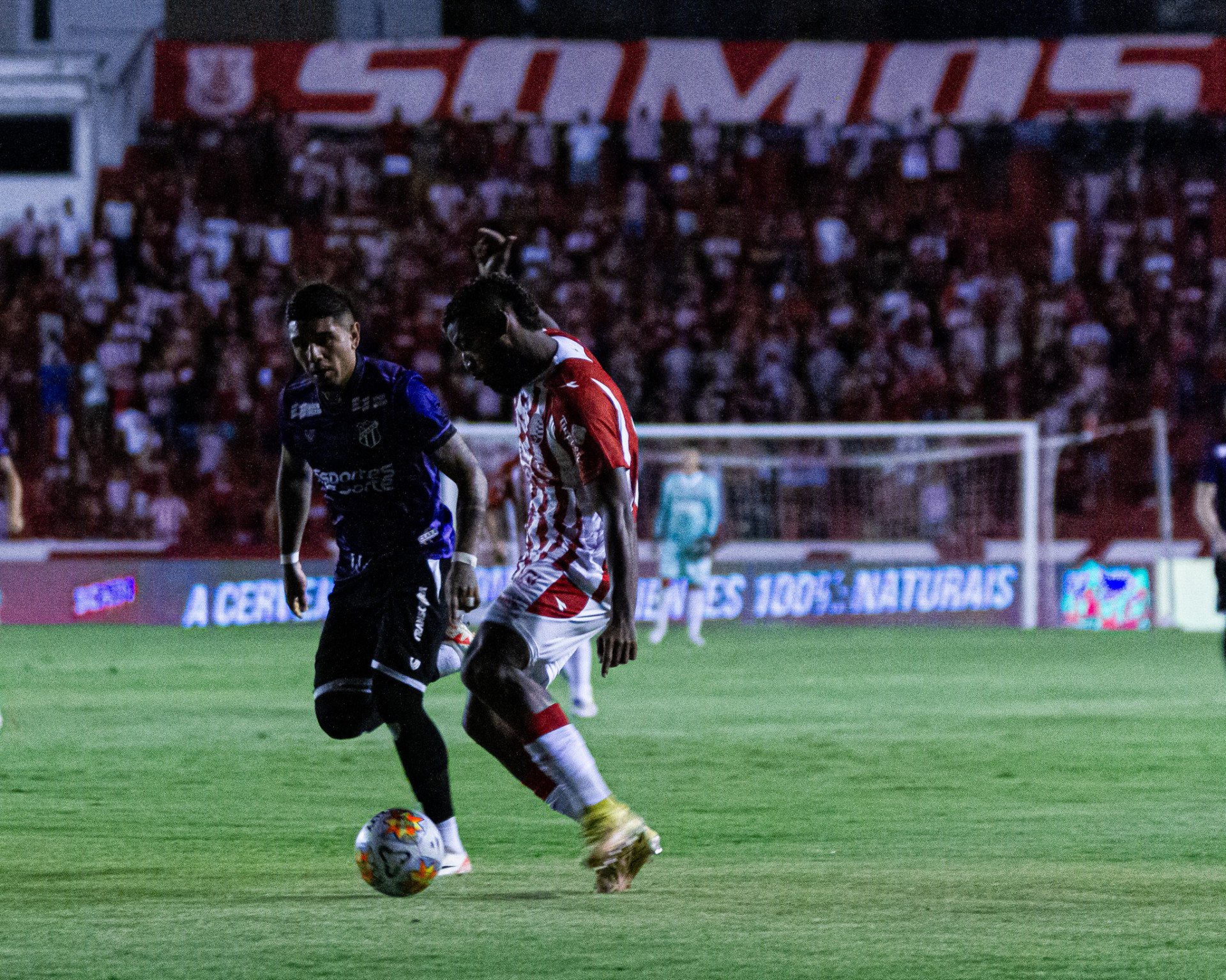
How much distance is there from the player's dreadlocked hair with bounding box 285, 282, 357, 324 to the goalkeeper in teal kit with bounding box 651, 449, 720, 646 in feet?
44.4

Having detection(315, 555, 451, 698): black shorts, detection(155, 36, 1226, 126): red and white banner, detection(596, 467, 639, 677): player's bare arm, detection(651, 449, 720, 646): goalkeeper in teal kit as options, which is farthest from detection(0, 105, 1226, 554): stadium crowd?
detection(596, 467, 639, 677): player's bare arm

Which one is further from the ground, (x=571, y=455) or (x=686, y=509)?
(x=571, y=455)

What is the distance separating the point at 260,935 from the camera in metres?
5.61

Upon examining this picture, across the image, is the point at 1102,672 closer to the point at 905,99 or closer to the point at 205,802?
the point at 205,802

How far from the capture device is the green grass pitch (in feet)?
17.8

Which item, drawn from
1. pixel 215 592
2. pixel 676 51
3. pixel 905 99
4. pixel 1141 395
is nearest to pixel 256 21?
pixel 676 51

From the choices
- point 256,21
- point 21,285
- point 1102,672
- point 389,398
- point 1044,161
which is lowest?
point 1102,672

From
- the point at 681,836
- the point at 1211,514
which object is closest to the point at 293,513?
the point at 681,836

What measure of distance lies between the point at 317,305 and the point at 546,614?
132 cm

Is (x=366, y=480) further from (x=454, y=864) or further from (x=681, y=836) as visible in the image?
(x=681, y=836)

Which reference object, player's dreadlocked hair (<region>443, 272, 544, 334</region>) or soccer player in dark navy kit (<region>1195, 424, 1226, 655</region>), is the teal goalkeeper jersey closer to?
soccer player in dark navy kit (<region>1195, 424, 1226, 655</region>)

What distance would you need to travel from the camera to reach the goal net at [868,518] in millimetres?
23141

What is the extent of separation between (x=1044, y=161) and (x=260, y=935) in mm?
26652

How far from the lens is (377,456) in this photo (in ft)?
22.5
